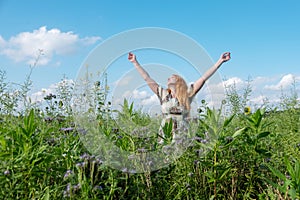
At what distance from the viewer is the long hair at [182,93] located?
4.46 m

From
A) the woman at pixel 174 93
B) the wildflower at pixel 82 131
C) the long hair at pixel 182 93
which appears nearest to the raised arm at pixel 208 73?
the woman at pixel 174 93

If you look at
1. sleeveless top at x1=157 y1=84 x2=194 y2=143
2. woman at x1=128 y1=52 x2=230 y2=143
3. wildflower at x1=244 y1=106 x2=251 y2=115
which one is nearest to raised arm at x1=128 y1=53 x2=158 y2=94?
woman at x1=128 y1=52 x2=230 y2=143

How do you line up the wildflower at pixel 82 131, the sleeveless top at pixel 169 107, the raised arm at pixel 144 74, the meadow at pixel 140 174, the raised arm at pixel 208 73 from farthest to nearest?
the sleeveless top at pixel 169 107 < the raised arm at pixel 144 74 < the raised arm at pixel 208 73 < the wildflower at pixel 82 131 < the meadow at pixel 140 174

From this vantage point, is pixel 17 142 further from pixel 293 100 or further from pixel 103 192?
pixel 293 100

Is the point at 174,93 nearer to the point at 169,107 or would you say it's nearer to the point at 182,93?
the point at 182,93

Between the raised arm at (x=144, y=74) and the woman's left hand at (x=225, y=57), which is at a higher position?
the woman's left hand at (x=225, y=57)

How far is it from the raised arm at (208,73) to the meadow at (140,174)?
20.5 inches

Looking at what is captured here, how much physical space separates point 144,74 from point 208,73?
0.80m

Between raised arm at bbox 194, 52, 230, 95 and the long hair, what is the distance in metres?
0.43

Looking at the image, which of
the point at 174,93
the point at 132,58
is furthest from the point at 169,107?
the point at 132,58

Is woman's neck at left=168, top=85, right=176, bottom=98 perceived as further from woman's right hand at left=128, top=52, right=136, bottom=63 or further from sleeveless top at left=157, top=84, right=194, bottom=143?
woman's right hand at left=128, top=52, right=136, bottom=63

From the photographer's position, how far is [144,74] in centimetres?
399

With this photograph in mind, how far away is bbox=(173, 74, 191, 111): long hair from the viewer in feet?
14.6

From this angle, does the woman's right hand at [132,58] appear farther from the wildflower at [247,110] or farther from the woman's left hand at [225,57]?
the wildflower at [247,110]
